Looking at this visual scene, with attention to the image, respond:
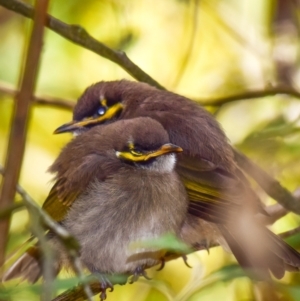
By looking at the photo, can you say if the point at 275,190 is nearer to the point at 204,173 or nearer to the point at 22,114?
the point at 204,173

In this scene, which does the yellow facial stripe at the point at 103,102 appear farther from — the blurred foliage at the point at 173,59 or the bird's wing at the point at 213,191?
the bird's wing at the point at 213,191

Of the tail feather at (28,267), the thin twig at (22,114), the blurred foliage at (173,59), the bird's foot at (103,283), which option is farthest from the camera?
the blurred foliage at (173,59)

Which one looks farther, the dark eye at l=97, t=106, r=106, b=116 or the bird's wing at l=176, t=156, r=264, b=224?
the dark eye at l=97, t=106, r=106, b=116

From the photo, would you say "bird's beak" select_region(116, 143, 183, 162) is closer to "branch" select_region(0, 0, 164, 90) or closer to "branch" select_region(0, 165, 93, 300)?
"branch" select_region(0, 0, 164, 90)

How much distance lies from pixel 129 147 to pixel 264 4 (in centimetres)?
220

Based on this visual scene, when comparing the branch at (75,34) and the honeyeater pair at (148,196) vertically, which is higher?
the branch at (75,34)

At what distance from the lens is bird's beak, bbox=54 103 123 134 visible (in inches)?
163

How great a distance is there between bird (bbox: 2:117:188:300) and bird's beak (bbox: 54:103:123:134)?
53cm

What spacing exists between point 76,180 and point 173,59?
7.52 feet

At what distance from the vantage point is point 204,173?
11.6 feet

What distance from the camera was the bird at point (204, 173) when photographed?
3.16 metres

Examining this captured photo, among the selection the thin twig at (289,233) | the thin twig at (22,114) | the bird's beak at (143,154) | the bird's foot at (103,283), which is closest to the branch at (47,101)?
the bird's beak at (143,154)

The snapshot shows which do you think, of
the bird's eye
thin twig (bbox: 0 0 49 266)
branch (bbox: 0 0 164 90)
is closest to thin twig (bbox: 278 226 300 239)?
the bird's eye

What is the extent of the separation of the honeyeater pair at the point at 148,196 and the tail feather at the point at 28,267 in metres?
0.02
